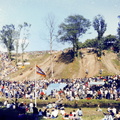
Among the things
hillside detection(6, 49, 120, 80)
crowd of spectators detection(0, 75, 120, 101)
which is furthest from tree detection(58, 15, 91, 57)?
crowd of spectators detection(0, 75, 120, 101)

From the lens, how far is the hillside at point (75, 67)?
55.7 m

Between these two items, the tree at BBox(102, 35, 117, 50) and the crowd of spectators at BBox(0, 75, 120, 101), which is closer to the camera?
the crowd of spectators at BBox(0, 75, 120, 101)

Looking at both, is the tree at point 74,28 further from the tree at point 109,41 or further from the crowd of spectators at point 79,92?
the crowd of spectators at point 79,92

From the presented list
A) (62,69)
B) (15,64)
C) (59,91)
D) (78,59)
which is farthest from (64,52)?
(59,91)

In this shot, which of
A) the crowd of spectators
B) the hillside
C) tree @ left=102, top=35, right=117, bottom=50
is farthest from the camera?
tree @ left=102, top=35, right=117, bottom=50

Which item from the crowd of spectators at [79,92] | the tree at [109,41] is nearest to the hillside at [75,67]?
the tree at [109,41]

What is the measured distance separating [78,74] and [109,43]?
74.9 feet

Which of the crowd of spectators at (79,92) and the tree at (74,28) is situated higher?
the tree at (74,28)

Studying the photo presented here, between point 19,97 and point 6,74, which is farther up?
point 6,74

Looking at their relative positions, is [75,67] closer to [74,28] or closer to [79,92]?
[74,28]

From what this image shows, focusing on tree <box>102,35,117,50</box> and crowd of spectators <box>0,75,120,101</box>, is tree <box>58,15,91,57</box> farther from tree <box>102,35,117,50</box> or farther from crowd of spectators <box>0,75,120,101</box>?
crowd of spectators <box>0,75,120,101</box>

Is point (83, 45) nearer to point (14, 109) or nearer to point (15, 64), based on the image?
point (15, 64)

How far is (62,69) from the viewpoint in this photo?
5878 centimetres

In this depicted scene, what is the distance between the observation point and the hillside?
2192 inches
